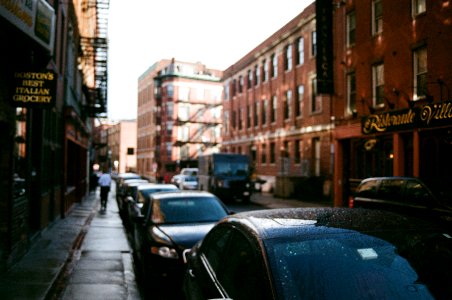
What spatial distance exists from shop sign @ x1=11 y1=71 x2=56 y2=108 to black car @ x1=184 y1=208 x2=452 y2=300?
625 cm

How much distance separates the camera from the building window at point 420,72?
58.1 feet

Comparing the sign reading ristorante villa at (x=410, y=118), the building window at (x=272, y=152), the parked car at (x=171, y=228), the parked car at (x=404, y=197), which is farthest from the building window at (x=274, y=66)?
the parked car at (x=171, y=228)

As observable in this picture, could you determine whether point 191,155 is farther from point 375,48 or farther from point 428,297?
point 428,297

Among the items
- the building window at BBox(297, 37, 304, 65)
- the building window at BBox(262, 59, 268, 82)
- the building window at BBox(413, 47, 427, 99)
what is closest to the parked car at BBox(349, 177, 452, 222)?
the building window at BBox(413, 47, 427, 99)

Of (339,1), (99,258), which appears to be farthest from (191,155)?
(99,258)

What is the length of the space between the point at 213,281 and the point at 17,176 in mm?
7277

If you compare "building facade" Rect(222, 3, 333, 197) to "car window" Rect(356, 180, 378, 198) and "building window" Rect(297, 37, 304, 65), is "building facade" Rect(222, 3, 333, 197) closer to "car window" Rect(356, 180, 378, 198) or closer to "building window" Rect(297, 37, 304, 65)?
"building window" Rect(297, 37, 304, 65)

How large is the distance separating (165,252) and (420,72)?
1518 centimetres

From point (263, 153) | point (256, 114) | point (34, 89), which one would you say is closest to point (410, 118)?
point (34, 89)

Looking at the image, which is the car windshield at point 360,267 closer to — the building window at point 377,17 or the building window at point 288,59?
the building window at point 377,17

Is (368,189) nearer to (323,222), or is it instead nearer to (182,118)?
(323,222)

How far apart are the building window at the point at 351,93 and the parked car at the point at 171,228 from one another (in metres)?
16.1

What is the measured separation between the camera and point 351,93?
75.5ft

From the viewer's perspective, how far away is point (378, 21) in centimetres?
2089
